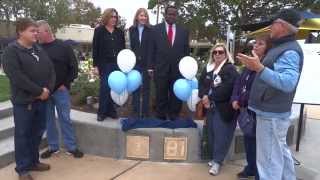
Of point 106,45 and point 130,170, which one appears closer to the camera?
point 130,170

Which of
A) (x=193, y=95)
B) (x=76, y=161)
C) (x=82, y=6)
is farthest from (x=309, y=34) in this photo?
(x=82, y=6)

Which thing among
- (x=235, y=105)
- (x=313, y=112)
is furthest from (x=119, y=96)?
(x=313, y=112)

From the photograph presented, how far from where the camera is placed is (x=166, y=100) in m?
6.48

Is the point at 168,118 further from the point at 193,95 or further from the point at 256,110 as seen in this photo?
the point at 256,110

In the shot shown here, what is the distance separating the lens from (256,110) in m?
4.34

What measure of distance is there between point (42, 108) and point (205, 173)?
2.03m

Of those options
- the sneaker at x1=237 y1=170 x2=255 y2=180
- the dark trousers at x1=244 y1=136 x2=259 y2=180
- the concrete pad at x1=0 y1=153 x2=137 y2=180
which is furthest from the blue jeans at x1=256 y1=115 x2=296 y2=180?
the concrete pad at x1=0 y1=153 x2=137 y2=180

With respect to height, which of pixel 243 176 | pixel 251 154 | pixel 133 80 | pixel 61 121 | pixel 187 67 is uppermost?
pixel 187 67

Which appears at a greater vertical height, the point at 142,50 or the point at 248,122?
the point at 142,50

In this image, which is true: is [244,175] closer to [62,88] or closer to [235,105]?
[235,105]

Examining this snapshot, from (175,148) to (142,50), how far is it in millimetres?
1404

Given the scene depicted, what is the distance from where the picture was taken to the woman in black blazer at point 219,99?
537 cm

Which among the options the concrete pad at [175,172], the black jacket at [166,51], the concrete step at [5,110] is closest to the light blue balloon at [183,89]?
the black jacket at [166,51]

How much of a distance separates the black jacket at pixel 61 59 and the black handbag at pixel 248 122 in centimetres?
225
